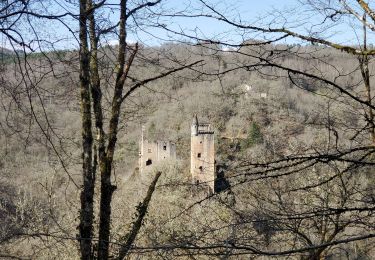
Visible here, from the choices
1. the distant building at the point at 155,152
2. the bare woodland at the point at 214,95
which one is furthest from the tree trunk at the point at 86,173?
the distant building at the point at 155,152

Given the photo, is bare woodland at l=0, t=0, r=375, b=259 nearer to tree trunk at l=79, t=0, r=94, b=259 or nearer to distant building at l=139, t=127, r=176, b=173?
tree trunk at l=79, t=0, r=94, b=259

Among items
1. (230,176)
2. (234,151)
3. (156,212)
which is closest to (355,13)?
(230,176)

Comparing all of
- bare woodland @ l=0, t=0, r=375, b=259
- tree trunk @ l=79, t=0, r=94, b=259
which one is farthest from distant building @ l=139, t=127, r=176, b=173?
tree trunk @ l=79, t=0, r=94, b=259

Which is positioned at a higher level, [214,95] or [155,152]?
[214,95]

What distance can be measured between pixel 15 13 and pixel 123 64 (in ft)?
5.20

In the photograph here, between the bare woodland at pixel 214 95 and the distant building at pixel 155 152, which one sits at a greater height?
the bare woodland at pixel 214 95

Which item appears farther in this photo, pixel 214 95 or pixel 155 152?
pixel 155 152

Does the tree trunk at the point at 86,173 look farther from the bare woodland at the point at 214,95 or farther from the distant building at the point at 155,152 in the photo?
the distant building at the point at 155,152

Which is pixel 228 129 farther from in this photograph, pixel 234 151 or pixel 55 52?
pixel 55 52

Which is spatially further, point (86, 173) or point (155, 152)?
point (155, 152)

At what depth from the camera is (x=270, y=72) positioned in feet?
8.35

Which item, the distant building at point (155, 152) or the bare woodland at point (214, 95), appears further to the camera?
the distant building at point (155, 152)

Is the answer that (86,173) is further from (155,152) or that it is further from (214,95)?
(155,152)

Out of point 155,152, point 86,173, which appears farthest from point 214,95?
point 155,152
